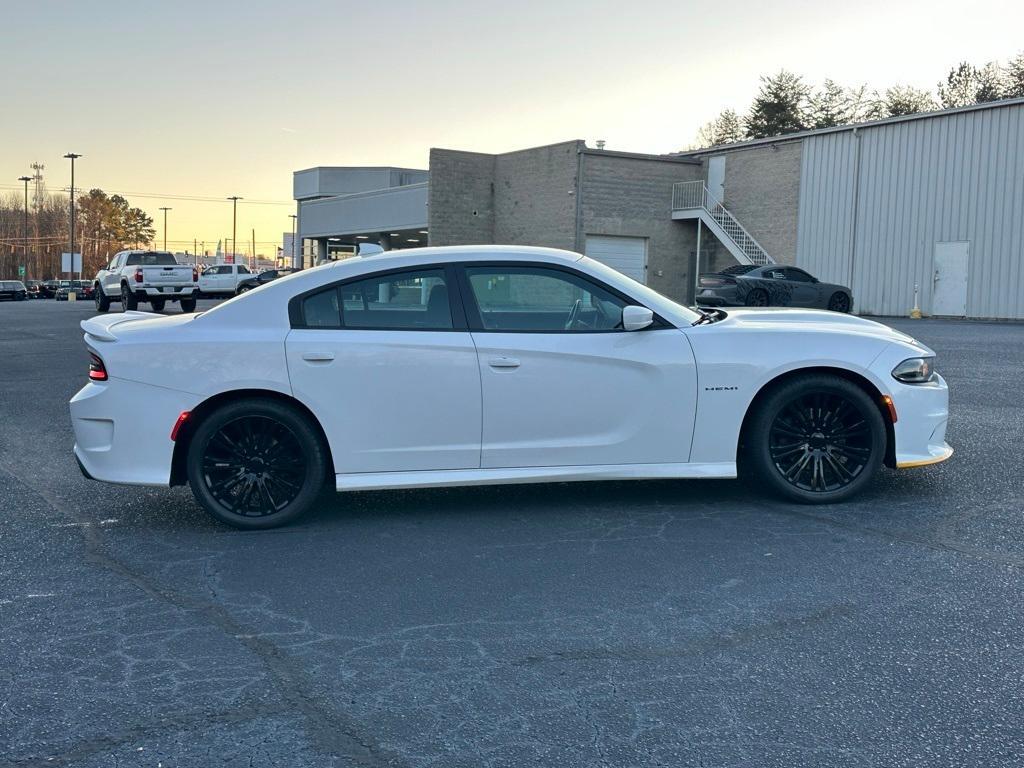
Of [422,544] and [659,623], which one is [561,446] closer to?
[422,544]

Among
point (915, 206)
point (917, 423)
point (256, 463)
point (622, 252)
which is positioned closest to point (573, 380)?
point (256, 463)

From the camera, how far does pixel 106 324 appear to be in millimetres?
5906

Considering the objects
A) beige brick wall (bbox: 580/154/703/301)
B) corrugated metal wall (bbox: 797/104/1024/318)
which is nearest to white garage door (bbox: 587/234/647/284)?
beige brick wall (bbox: 580/154/703/301)

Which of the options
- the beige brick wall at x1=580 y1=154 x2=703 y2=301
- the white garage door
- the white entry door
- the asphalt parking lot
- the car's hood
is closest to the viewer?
the asphalt parking lot

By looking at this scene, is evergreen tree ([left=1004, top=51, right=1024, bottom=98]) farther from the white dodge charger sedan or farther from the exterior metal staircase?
the white dodge charger sedan

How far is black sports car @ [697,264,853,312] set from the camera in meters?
27.6

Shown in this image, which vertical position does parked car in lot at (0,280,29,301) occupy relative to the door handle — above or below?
above

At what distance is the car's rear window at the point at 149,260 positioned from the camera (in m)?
30.7

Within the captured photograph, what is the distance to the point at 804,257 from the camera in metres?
37.7

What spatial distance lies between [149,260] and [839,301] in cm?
2099

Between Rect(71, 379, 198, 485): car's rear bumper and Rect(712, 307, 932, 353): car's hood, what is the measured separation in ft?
10.5

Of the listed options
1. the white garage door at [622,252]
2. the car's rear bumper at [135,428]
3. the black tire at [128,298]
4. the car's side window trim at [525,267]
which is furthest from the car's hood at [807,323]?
the white garage door at [622,252]

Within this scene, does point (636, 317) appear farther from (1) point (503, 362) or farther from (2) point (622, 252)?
(2) point (622, 252)

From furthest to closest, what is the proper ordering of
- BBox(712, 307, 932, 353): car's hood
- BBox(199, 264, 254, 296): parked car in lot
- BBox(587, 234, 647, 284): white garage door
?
BBox(199, 264, 254, 296): parked car in lot, BBox(587, 234, 647, 284): white garage door, BBox(712, 307, 932, 353): car's hood
